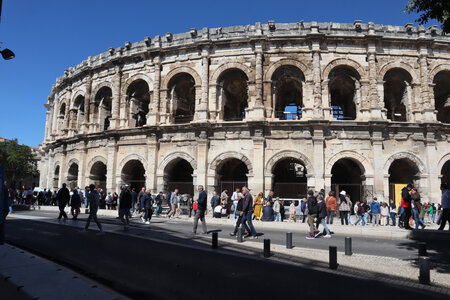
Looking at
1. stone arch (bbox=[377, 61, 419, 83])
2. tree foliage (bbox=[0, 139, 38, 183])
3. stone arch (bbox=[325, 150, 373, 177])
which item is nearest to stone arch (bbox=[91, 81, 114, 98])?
stone arch (bbox=[325, 150, 373, 177])

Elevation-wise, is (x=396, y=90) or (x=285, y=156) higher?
(x=396, y=90)

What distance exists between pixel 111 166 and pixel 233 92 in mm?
9558

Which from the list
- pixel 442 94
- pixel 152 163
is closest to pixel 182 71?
pixel 152 163

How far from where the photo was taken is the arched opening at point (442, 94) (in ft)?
59.4

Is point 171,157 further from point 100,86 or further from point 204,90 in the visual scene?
point 100,86

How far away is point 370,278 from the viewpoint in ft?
16.8

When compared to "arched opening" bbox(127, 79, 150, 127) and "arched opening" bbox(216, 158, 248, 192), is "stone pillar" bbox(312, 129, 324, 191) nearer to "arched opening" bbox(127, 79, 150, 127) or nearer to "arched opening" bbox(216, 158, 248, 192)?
"arched opening" bbox(216, 158, 248, 192)

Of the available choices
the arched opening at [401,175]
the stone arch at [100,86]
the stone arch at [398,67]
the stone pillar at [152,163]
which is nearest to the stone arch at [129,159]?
the stone pillar at [152,163]

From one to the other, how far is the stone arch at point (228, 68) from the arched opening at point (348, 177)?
7816mm

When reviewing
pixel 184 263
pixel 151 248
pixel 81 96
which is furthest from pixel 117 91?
pixel 184 263

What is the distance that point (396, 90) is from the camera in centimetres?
1950

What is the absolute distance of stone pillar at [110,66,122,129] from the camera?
65.3ft

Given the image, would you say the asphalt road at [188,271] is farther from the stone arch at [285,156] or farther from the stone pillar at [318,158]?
the stone arch at [285,156]

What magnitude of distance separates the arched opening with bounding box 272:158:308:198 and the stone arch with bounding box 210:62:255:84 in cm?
549
